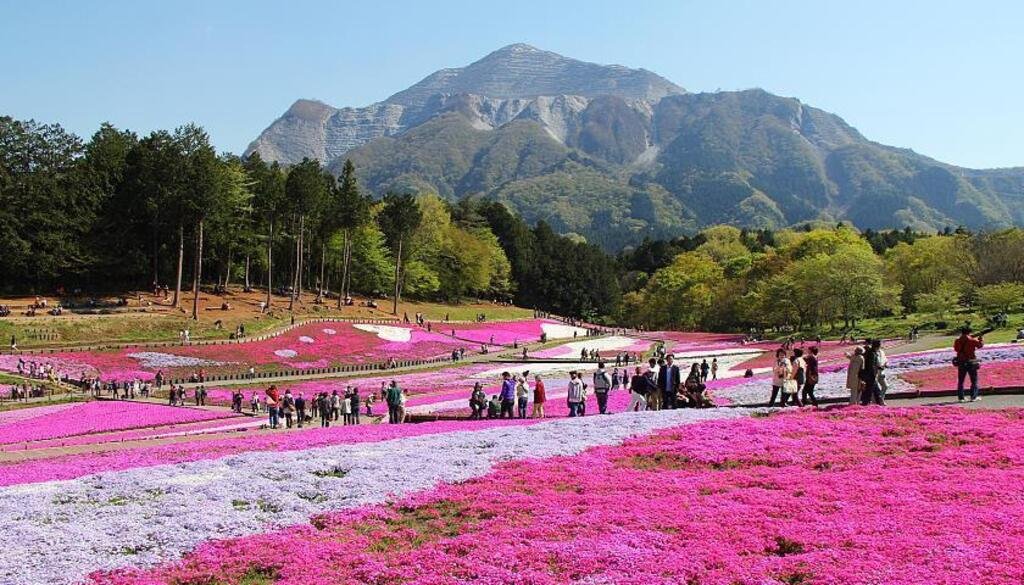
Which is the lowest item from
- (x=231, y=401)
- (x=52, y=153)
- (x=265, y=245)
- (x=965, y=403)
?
(x=231, y=401)

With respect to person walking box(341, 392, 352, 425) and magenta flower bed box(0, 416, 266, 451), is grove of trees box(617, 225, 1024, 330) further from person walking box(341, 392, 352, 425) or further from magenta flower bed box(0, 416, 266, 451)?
magenta flower bed box(0, 416, 266, 451)

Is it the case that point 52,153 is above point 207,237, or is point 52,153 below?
above

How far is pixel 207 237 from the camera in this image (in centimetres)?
8825

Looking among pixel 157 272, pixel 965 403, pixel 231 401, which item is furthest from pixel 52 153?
pixel 965 403

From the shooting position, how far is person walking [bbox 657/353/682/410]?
28344mm

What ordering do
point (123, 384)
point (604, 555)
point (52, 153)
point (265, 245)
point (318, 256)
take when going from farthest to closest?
point (318, 256) < point (265, 245) < point (52, 153) < point (123, 384) < point (604, 555)

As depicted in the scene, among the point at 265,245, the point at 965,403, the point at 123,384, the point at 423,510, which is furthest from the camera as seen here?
the point at 265,245

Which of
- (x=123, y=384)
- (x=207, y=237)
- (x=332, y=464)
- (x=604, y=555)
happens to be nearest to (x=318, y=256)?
(x=207, y=237)

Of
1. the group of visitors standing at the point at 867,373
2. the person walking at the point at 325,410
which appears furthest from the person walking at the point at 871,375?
the person walking at the point at 325,410

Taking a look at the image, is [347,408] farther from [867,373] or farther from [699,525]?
[699,525]

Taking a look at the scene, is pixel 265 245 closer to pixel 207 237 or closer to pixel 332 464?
pixel 207 237

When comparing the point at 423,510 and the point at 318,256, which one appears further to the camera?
the point at 318,256

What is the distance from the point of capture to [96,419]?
3862 cm

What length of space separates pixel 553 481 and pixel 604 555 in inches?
214
